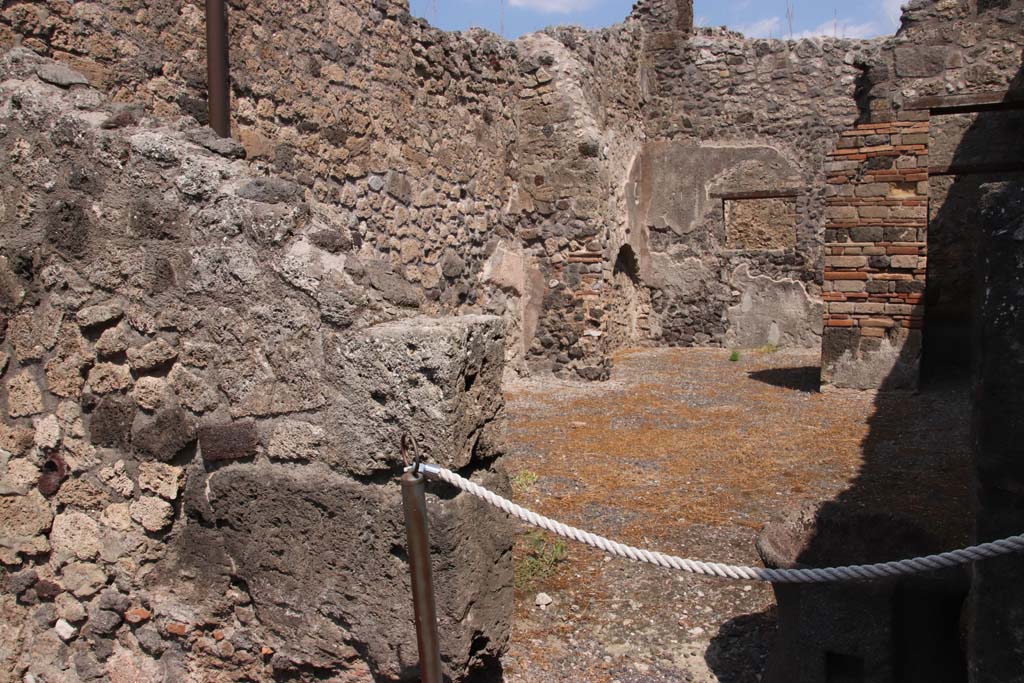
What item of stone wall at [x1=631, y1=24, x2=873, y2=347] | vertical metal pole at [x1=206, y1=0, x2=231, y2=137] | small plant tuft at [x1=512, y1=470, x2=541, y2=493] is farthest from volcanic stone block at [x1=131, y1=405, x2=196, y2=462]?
stone wall at [x1=631, y1=24, x2=873, y2=347]

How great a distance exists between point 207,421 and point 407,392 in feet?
2.14

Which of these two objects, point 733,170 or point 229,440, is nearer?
point 229,440

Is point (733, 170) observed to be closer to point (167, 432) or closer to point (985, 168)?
point (985, 168)

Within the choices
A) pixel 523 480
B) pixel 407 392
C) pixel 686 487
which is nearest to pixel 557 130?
pixel 523 480

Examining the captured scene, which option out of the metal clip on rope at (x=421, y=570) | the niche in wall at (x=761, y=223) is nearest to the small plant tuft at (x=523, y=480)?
the metal clip on rope at (x=421, y=570)

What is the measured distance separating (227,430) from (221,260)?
0.47 meters

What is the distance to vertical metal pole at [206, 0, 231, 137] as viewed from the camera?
13.4 ft

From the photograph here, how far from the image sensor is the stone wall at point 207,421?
2189 millimetres

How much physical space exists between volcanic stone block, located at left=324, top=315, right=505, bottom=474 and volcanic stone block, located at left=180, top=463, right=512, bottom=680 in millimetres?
106

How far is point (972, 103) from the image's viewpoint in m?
7.47

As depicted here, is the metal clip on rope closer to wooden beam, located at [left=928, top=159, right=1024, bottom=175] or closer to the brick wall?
the brick wall

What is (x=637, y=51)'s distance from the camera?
1123 centimetres

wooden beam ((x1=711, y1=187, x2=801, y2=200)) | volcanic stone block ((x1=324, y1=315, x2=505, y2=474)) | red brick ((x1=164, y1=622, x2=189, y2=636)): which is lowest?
red brick ((x1=164, y1=622, x2=189, y2=636))

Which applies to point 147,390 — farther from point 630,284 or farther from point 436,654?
point 630,284
